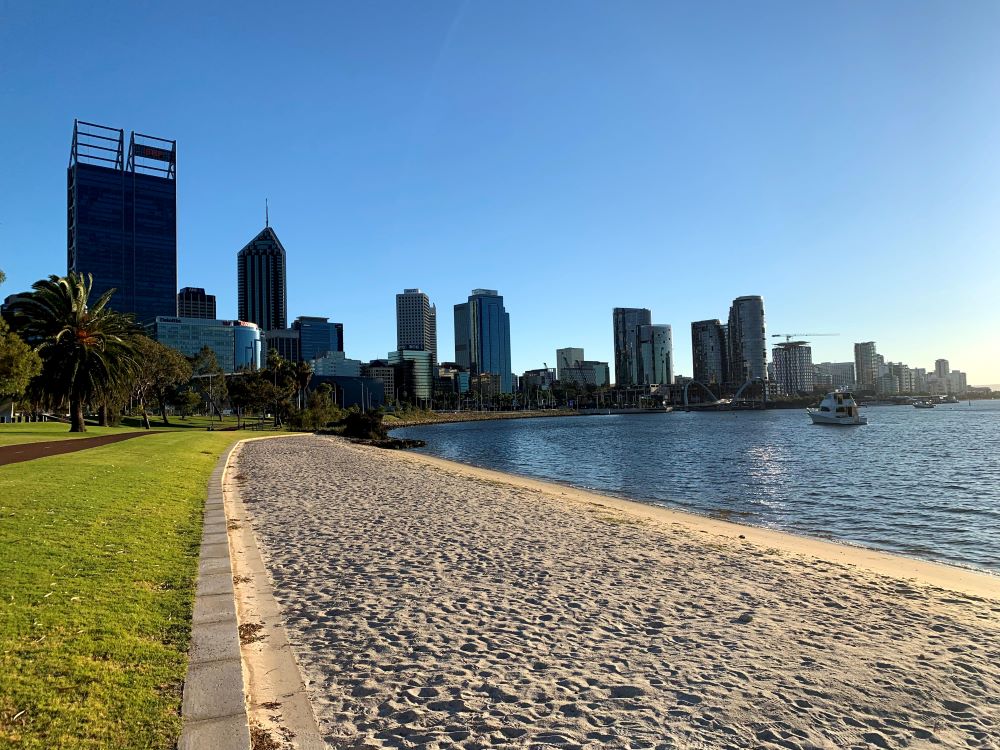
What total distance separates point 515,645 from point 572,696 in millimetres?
1343

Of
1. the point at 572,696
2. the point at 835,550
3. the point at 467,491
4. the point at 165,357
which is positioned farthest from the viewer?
the point at 165,357

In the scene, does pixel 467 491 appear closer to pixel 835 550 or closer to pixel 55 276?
pixel 835 550

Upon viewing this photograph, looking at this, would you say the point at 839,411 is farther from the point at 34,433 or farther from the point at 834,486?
the point at 34,433

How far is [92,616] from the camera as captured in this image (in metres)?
6.34

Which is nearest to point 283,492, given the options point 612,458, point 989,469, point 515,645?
point 515,645

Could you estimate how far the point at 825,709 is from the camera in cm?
562

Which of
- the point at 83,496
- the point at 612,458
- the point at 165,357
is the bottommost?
the point at 612,458

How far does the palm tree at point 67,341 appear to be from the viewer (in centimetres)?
4381

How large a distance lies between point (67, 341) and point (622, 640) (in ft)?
164

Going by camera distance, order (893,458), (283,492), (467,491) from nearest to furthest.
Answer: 1. (283,492)
2. (467,491)
3. (893,458)

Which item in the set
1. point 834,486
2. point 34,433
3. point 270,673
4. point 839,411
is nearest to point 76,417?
point 34,433

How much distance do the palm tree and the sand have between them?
39862 mm

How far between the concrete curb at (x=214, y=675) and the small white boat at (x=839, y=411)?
346ft

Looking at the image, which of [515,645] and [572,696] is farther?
[515,645]
